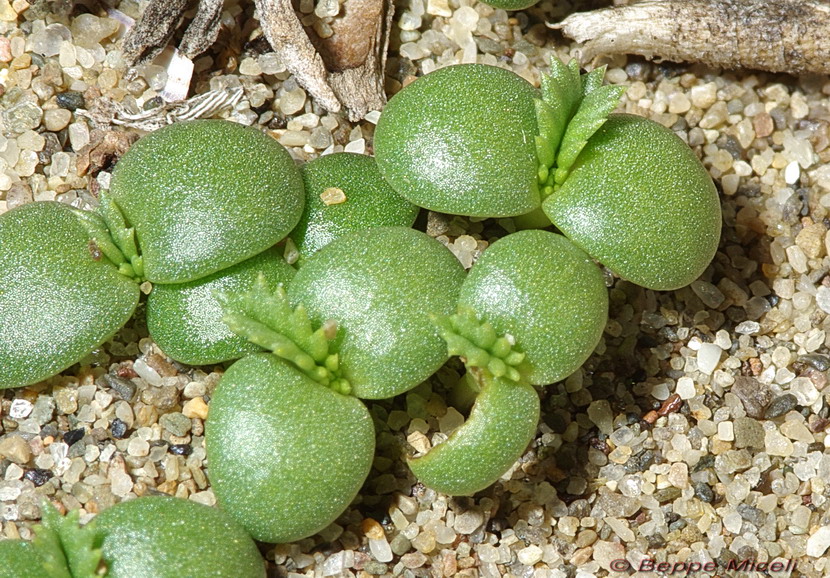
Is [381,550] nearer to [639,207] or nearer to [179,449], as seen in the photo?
[179,449]

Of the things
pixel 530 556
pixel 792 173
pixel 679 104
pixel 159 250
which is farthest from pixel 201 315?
pixel 792 173

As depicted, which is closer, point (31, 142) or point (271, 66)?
point (31, 142)

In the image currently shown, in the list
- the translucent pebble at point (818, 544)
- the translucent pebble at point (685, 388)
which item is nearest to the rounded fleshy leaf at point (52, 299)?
the translucent pebble at point (685, 388)

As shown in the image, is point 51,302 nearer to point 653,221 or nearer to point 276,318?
point 276,318

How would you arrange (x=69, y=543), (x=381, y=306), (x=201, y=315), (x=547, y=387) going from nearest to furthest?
(x=69, y=543) < (x=381, y=306) < (x=201, y=315) < (x=547, y=387)

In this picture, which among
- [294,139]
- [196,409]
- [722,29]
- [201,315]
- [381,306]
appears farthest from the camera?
[722,29]

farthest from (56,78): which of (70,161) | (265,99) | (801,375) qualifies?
(801,375)
